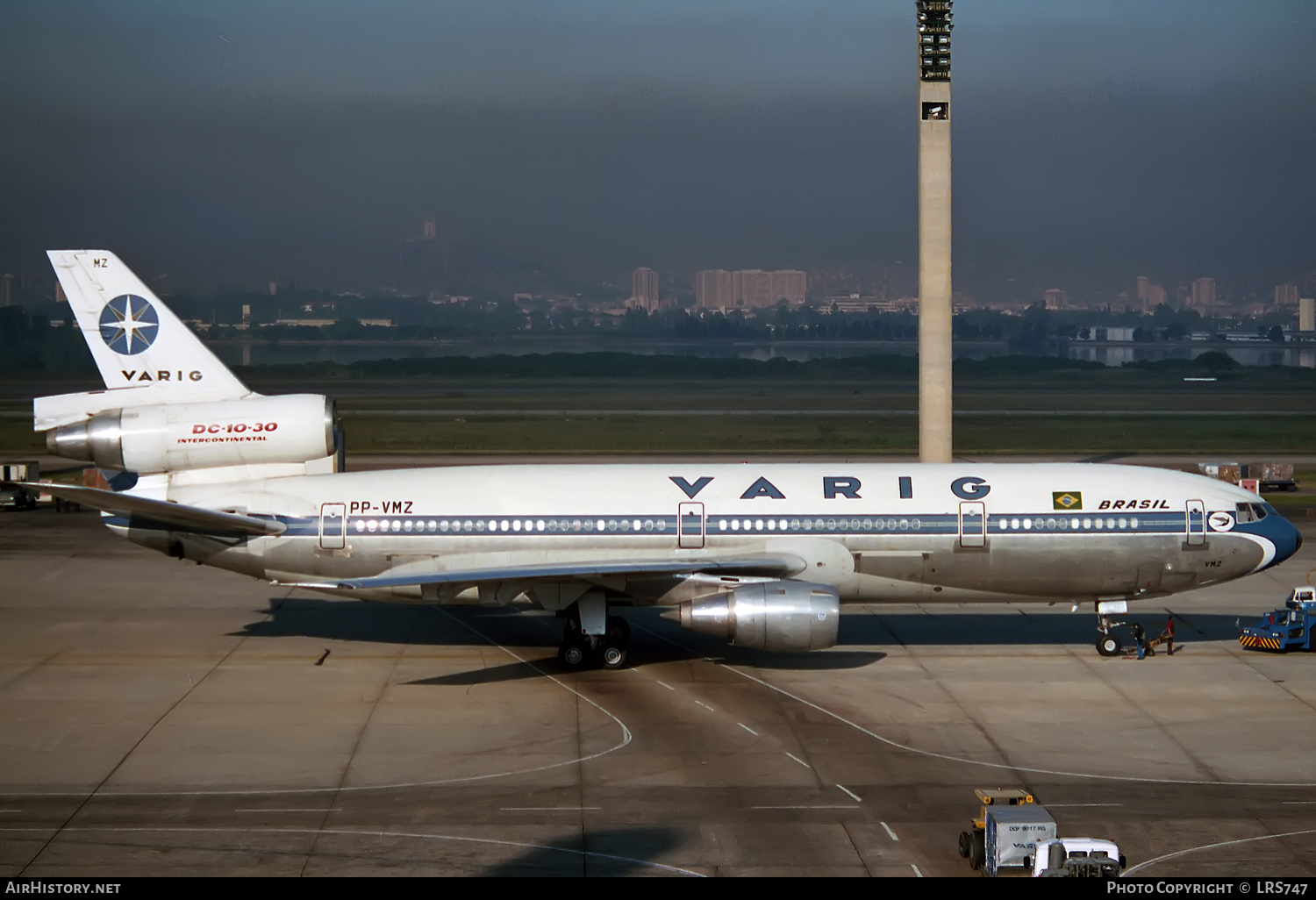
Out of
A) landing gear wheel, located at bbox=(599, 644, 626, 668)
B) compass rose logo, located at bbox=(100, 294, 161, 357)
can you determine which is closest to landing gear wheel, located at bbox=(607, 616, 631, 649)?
landing gear wheel, located at bbox=(599, 644, 626, 668)

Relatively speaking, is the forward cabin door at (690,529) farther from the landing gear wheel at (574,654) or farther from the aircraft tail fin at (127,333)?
the aircraft tail fin at (127,333)

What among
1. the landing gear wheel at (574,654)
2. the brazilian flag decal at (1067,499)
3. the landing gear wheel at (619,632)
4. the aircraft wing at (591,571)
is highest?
the brazilian flag decal at (1067,499)

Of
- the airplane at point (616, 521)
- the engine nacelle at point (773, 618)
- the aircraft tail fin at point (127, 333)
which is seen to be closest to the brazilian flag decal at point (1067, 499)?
the airplane at point (616, 521)

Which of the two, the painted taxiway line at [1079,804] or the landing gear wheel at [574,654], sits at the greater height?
the landing gear wheel at [574,654]

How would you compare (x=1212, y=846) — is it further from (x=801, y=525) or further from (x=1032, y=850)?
(x=801, y=525)

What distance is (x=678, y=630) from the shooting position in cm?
3309

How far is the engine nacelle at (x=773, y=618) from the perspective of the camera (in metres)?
26.7

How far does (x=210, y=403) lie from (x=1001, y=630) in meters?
20.0

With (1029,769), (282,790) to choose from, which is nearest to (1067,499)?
(1029,769)

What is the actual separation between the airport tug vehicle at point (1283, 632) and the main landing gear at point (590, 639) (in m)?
14.7

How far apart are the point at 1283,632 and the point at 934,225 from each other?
2276 cm

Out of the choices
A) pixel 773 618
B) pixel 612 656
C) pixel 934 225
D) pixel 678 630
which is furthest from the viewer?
pixel 934 225

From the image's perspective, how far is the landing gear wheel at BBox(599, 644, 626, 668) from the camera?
94.9 feet

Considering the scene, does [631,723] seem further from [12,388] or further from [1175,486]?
[12,388]
